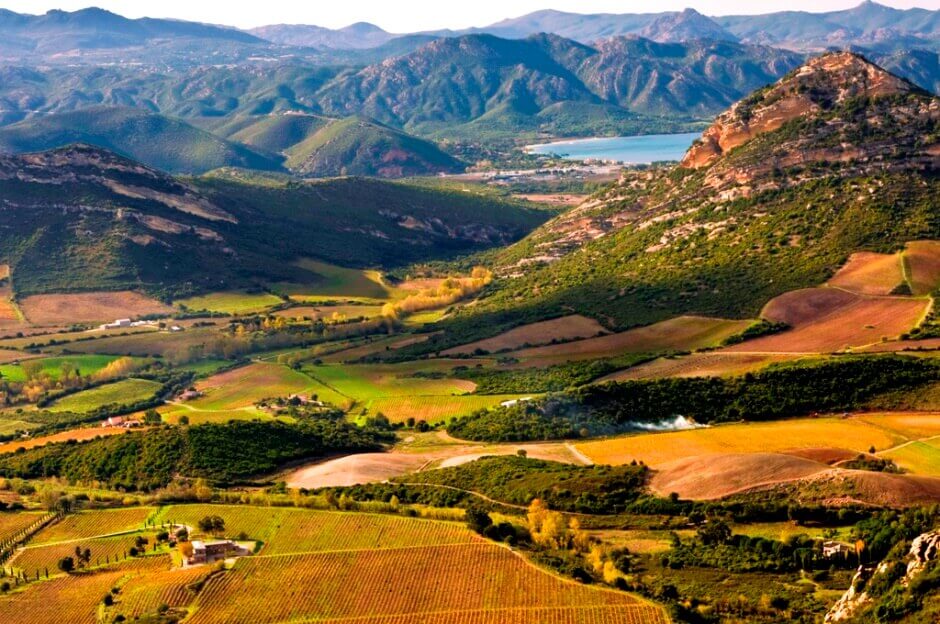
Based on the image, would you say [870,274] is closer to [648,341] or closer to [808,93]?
[648,341]

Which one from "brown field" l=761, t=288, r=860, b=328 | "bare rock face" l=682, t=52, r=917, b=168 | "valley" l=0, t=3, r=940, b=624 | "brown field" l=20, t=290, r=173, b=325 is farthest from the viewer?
"brown field" l=20, t=290, r=173, b=325

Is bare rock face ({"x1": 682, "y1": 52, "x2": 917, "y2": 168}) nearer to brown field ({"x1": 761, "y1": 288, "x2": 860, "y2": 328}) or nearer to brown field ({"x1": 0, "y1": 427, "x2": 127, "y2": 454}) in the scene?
brown field ({"x1": 761, "y1": 288, "x2": 860, "y2": 328})

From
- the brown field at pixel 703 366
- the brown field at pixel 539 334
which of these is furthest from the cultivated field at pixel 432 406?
the brown field at pixel 539 334

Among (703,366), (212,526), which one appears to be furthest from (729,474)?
(212,526)

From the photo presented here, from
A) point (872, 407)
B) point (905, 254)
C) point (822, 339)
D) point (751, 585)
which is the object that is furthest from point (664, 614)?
point (905, 254)

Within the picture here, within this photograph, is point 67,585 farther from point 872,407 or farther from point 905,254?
A: point 905,254

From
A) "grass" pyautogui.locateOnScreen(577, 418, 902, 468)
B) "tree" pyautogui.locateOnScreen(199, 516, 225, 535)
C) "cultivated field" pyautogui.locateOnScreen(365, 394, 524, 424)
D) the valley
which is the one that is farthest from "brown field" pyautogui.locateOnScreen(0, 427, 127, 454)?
"grass" pyautogui.locateOnScreen(577, 418, 902, 468)

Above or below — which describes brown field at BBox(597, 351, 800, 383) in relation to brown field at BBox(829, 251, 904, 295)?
below

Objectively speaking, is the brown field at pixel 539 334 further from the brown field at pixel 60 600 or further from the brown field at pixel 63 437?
the brown field at pixel 60 600
